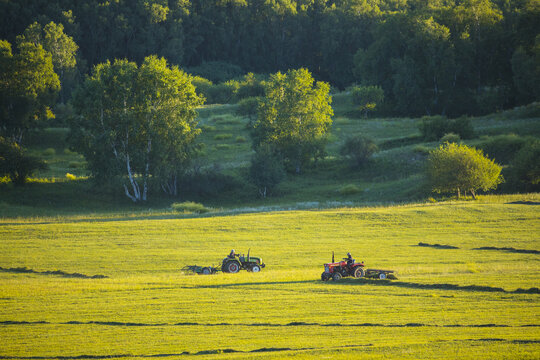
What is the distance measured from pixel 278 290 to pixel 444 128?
2640 inches

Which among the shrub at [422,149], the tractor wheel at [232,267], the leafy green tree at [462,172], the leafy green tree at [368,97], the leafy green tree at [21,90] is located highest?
the leafy green tree at [368,97]

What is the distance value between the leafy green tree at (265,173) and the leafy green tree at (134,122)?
28.8ft

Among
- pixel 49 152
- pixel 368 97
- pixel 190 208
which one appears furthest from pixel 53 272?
pixel 368 97

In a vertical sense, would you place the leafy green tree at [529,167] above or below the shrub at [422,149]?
below

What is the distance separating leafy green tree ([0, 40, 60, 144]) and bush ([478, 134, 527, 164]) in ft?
206

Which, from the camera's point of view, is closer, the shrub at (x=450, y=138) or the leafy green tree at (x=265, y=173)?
the leafy green tree at (x=265, y=173)

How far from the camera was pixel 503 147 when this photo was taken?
73.6 meters

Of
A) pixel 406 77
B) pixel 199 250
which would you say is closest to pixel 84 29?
pixel 406 77

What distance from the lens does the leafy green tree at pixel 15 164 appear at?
220 ft

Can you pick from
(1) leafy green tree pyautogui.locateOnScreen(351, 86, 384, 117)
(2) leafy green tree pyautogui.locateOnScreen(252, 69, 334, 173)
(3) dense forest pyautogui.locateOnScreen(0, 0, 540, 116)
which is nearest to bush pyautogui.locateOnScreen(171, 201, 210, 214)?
(2) leafy green tree pyautogui.locateOnScreen(252, 69, 334, 173)

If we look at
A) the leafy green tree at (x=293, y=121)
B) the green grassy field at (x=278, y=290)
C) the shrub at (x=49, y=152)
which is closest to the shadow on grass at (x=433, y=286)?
the green grassy field at (x=278, y=290)

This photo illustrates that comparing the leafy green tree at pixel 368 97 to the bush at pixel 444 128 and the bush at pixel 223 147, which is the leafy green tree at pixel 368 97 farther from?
the bush at pixel 223 147

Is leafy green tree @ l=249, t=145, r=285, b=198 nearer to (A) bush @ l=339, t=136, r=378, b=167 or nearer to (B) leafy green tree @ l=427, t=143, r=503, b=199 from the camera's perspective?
(A) bush @ l=339, t=136, r=378, b=167

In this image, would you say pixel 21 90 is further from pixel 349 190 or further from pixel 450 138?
pixel 450 138
